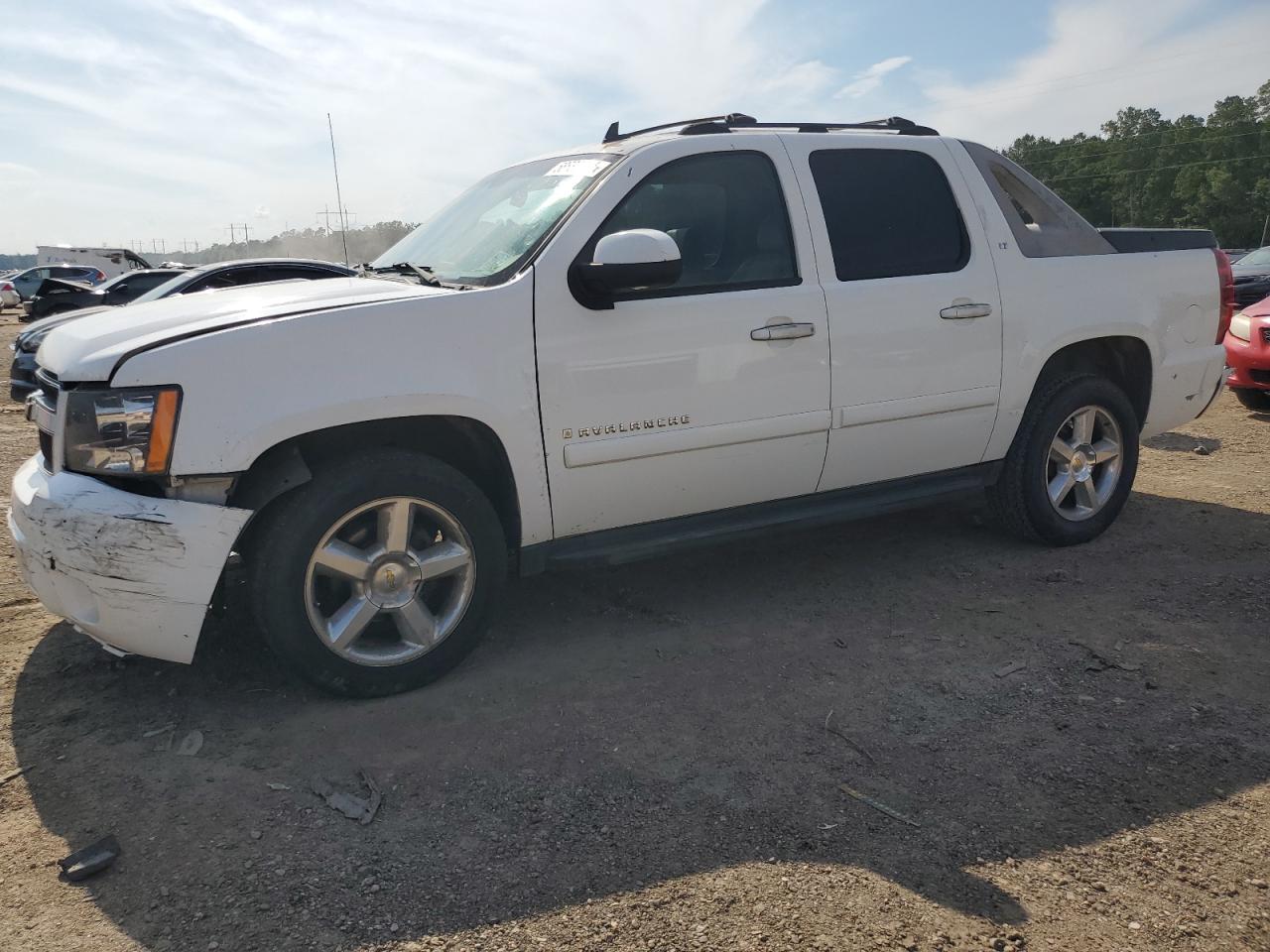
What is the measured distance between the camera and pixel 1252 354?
8.24 metres

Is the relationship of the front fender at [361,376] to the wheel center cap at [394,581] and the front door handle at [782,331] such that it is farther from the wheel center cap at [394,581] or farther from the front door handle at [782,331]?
the front door handle at [782,331]

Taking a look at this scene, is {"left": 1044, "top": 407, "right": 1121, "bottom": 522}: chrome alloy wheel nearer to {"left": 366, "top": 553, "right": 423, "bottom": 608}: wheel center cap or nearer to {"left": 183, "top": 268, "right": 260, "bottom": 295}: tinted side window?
{"left": 366, "top": 553, "right": 423, "bottom": 608}: wheel center cap

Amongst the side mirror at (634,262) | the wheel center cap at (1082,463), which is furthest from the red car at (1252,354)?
the side mirror at (634,262)

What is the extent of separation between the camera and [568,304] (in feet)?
11.0

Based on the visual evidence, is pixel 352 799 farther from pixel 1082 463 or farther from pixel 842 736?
pixel 1082 463

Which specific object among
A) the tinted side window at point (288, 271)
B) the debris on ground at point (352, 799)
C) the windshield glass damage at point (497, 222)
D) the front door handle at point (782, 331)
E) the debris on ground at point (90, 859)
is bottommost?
Result: the debris on ground at point (352, 799)

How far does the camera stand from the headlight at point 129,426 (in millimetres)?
2840

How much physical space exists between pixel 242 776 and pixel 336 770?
0.90 ft

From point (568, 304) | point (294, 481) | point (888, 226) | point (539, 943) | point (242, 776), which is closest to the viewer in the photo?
point (539, 943)

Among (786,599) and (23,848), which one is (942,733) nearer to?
(786,599)

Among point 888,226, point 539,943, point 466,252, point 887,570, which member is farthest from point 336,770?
point 888,226

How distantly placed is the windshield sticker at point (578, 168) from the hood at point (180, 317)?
789 millimetres

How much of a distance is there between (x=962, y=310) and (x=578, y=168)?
1763 mm

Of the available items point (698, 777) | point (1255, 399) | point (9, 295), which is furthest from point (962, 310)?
point (9, 295)
